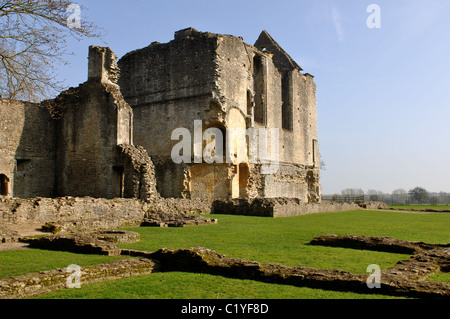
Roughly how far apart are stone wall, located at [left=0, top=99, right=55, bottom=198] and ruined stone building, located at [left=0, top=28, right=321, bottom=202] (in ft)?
0.13

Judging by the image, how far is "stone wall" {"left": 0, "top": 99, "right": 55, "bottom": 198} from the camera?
667 inches

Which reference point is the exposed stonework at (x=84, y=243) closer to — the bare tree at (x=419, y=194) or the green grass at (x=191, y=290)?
Result: the green grass at (x=191, y=290)

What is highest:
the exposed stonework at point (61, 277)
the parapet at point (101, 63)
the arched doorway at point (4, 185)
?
the parapet at point (101, 63)

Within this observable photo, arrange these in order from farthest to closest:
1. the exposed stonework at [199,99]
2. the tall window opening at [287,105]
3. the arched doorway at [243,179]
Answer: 1. the tall window opening at [287,105]
2. the arched doorway at [243,179]
3. the exposed stonework at [199,99]

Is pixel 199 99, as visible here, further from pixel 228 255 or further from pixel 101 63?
pixel 228 255

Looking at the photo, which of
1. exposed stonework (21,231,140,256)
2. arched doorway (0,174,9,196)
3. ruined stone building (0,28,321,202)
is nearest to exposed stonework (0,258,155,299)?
exposed stonework (21,231,140,256)

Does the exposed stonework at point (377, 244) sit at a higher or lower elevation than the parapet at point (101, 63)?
lower

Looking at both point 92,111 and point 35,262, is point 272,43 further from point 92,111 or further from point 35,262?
point 35,262

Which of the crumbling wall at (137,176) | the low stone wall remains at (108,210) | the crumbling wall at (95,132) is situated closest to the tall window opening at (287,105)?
the low stone wall remains at (108,210)

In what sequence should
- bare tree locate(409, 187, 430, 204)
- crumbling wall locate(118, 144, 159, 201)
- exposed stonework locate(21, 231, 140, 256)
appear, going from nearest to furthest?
1. exposed stonework locate(21, 231, 140, 256)
2. crumbling wall locate(118, 144, 159, 201)
3. bare tree locate(409, 187, 430, 204)

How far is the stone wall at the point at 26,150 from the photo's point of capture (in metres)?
17.0

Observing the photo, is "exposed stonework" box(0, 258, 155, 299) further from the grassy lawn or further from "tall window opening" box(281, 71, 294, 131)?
"tall window opening" box(281, 71, 294, 131)

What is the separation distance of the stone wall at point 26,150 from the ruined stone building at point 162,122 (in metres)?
0.04

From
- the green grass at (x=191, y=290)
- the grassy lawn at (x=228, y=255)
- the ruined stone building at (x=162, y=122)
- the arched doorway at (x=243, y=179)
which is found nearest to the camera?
the green grass at (x=191, y=290)
